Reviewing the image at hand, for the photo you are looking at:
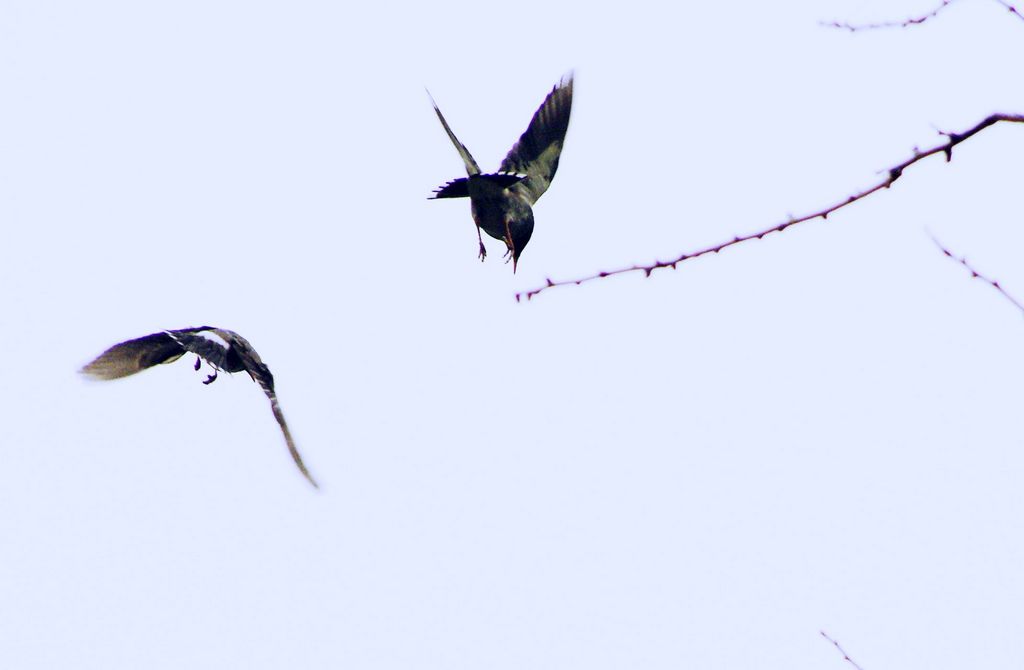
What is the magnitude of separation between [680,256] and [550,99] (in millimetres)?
5983

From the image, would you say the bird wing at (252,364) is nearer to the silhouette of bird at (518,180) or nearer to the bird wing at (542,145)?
the silhouette of bird at (518,180)

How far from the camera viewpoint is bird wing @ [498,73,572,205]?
289 inches

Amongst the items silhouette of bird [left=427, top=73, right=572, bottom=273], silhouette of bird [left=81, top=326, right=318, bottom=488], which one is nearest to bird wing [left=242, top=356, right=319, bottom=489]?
silhouette of bird [left=81, top=326, right=318, bottom=488]

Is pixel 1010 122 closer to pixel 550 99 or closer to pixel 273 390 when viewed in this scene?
pixel 273 390

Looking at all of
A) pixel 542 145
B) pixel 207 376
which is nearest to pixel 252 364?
pixel 207 376

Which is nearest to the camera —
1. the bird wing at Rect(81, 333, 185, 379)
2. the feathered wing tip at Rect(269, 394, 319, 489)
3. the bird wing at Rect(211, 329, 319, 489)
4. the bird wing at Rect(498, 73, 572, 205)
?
the feathered wing tip at Rect(269, 394, 319, 489)

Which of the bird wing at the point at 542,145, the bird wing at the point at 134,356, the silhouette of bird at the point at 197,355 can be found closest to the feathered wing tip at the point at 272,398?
the silhouette of bird at the point at 197,355

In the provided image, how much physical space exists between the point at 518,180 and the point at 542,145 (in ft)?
4.03

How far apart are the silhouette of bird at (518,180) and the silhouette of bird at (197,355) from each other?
1.19 m

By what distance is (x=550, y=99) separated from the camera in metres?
7.46

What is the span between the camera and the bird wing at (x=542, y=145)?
733cm

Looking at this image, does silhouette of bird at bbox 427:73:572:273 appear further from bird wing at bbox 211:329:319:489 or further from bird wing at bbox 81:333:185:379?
bird wing at bbox 81:333:185:379

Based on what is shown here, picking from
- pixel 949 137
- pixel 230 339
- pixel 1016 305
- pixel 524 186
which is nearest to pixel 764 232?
pixel 949 137

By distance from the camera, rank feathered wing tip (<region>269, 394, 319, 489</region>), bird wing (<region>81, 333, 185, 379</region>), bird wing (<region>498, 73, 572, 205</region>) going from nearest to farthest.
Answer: feathered wing tip (<region>269, 394, 319, 489</region>) → bird wing (<region>81, 333, 185, 379</region>) → bird wing (<region>498, 73, 572, 205</region>)
